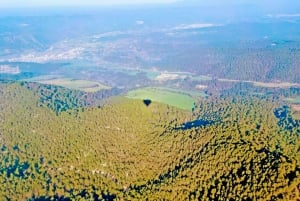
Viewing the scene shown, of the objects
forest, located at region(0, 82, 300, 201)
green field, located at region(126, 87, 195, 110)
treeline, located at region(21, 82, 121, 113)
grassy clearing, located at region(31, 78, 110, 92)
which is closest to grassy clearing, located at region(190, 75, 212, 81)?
green field, located at region(126, 87, 195, 110)

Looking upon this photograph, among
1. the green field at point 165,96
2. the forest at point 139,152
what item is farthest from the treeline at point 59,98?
the green field at point 165,96

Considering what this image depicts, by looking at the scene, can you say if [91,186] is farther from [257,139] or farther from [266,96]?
[266,96]

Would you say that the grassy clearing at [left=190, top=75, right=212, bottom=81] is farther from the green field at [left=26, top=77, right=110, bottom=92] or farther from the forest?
the forest

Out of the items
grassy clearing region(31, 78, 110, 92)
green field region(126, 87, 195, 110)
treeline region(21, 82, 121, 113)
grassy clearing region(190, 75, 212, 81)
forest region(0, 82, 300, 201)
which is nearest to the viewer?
forest region(0, 82, 300, 201)

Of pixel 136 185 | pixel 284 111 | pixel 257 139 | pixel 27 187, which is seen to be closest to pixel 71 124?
pixel 27 187

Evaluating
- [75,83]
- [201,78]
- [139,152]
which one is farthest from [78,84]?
[139,152]

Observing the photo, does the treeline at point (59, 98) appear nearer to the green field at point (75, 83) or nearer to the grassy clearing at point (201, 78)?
the green field at point (75, 83)
